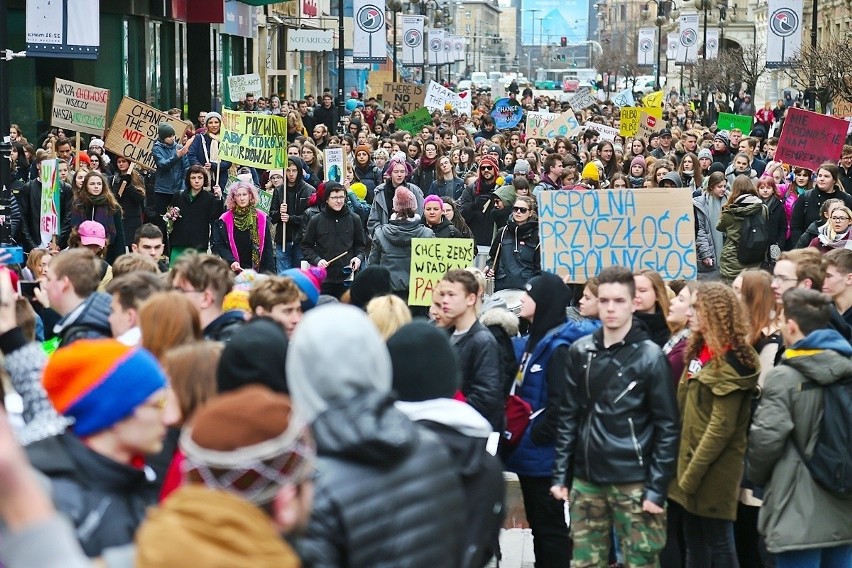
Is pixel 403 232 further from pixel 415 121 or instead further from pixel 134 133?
pixel 415 121

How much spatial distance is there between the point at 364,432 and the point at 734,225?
33.5ft

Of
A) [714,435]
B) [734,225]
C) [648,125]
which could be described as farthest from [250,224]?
[648,125]

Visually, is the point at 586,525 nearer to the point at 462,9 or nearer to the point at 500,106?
the point at 500,106

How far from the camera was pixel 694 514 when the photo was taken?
251 inches

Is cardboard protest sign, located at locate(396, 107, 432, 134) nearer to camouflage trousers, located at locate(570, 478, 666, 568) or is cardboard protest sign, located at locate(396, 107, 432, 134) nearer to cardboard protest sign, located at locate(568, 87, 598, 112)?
cardboard protest sign, located at locate(568, 87, 598, 112)

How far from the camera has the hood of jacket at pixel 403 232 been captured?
11.4m

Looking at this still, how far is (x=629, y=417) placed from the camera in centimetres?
593

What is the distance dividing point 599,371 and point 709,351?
1.98 ft

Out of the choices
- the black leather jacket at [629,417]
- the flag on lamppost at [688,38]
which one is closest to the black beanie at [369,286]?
the black leather jacket at [629,417]

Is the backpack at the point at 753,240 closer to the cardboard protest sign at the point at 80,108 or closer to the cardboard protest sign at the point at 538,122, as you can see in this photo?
the cardboard protest sign at the point at 80,108

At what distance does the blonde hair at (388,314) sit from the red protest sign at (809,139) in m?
10.4

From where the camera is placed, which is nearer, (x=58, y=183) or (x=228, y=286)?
(x=228, y=286)

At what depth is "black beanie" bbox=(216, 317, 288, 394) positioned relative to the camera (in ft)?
14.8

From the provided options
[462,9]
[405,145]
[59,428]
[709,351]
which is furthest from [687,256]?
[462,9]
